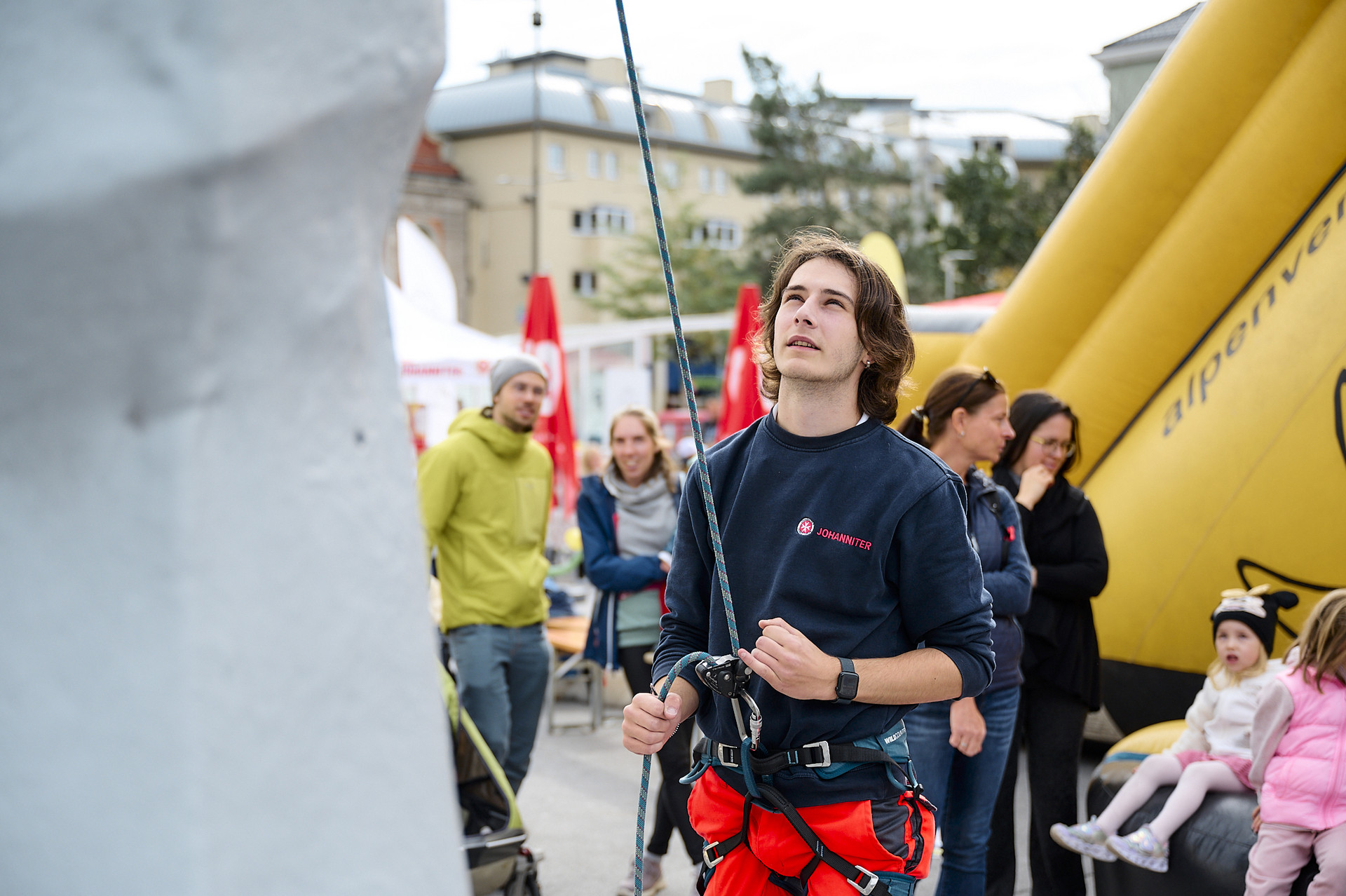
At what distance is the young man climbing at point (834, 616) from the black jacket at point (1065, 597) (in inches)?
77.3

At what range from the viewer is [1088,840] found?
12.3 feet

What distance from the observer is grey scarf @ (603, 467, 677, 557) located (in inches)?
193

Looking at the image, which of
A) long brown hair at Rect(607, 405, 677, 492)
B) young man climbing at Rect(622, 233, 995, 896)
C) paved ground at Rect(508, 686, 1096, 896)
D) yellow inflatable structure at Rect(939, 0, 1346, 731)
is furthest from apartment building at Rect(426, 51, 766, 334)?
young man climbing at Rect(622, 233, 995, 896)

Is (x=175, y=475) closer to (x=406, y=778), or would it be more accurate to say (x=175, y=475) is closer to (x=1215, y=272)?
(x=406, y=778)

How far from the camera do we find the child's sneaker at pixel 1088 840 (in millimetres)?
3748

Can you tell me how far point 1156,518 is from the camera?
529cm

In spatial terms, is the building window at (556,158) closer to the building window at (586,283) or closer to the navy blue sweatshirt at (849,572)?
the building window at (586,283)

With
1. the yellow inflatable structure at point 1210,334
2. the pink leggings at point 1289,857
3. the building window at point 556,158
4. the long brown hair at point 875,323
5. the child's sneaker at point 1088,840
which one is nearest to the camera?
the long brown hair at point 875,323

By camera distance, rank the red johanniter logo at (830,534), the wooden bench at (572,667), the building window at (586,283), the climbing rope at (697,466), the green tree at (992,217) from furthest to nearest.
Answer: the building window at (586,283)
the green tree at (992,217)
the wooden bench at (572,667)
the red johanniter logo at (830,534)
the climbing rope at (697,466)

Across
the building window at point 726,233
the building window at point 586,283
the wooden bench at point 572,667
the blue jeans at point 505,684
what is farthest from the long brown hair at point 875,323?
the building window at point 726,233

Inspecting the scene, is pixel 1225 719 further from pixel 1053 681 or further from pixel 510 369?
pixel 510 369

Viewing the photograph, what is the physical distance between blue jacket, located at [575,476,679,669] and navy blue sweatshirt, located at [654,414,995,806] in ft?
8.45

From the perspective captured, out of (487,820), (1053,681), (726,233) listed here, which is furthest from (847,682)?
(726,233)

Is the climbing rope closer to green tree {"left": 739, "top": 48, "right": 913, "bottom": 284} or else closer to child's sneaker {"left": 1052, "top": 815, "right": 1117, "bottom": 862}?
child's sneaker {"left": 1052, "top": 815, "right": 1117, "bottom": 862}
